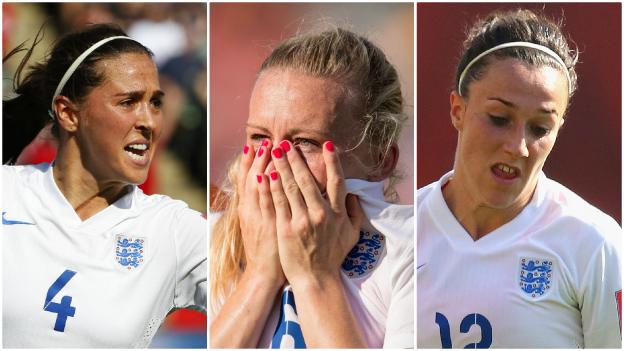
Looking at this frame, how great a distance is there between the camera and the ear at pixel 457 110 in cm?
396

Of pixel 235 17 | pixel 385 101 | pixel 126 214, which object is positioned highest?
pixel 235 17

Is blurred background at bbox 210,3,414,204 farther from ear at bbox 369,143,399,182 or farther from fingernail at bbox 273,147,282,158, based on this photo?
fingernail at bbox 273,147,282,158

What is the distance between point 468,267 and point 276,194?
36.5 inches

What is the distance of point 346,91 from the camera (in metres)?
3.85

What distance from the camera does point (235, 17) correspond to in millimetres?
4070

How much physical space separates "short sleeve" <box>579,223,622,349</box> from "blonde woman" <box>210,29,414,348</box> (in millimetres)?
782

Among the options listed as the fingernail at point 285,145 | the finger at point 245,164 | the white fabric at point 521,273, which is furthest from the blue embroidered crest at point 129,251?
the white fabric at point 521,273

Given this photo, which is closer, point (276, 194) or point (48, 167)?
point (276, 194)

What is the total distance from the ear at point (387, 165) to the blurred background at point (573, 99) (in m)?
0.12

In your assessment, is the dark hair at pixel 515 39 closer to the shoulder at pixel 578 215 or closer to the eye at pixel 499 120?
the eye at pixel 499 120

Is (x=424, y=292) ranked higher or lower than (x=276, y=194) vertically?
lower

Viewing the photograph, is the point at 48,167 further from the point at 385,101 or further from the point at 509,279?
the point at 509,279

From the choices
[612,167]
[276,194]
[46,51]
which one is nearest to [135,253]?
[276,194]

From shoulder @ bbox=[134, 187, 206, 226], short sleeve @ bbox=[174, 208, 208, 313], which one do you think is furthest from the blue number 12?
shoulder @ bbox=[134, 187, 206, 226]
